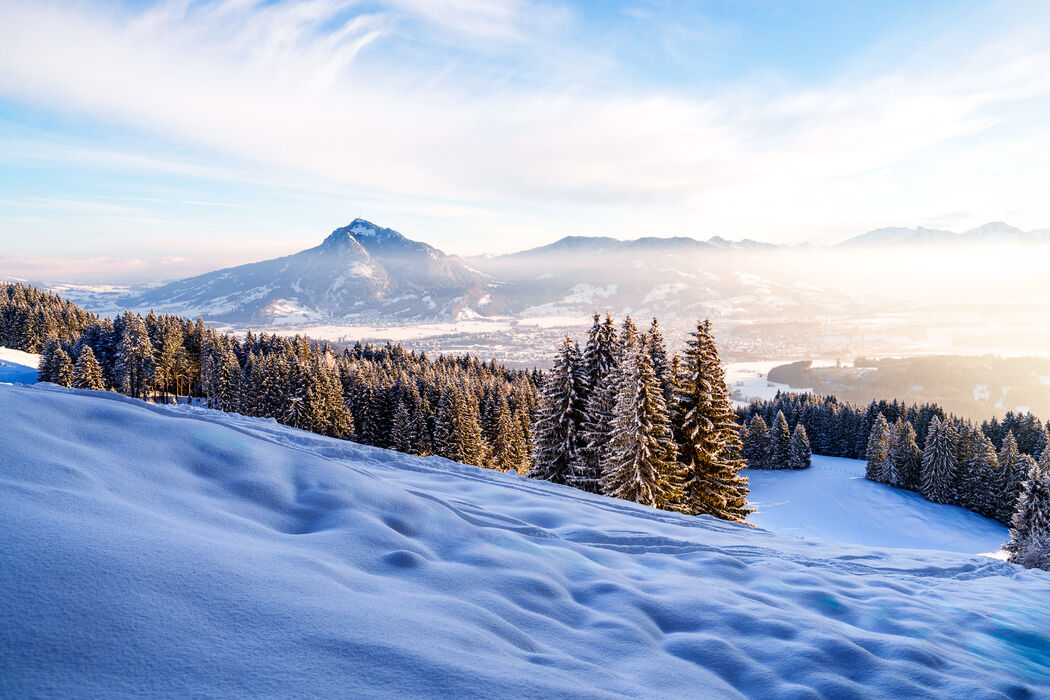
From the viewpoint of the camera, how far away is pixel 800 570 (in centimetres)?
631

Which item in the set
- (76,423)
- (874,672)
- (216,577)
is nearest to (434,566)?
(216,577)

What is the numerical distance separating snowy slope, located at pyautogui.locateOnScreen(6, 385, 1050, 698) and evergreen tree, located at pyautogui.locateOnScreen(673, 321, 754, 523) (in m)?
12.9

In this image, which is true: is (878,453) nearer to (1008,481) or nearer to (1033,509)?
(1008,481)

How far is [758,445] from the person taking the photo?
208 feet

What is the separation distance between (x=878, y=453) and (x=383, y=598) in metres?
69.0

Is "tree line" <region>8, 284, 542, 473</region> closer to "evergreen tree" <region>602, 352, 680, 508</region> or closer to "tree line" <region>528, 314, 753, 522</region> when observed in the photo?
"tree line" <region>528, 314, 753, 522</region>

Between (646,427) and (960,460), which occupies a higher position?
(646,427)

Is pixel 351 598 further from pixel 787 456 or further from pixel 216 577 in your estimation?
pixel 787 456

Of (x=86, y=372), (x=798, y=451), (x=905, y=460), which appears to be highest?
(x=86, y=372)

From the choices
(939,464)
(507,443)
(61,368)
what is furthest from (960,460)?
(61,368)

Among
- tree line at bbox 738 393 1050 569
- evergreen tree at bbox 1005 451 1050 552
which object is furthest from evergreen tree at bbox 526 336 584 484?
tree line at bbox 738 393 1050 569

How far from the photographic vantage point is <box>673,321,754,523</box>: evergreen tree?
1998 cm

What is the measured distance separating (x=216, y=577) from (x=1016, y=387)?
175 meters

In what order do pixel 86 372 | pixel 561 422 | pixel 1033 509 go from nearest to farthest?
pixel 561 422 < pixel 1033 509 < pixel 86 372
